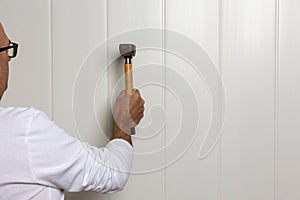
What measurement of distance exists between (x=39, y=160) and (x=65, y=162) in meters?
0.04

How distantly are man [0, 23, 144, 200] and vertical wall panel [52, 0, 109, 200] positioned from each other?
0.66ft

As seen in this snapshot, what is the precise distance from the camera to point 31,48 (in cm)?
100

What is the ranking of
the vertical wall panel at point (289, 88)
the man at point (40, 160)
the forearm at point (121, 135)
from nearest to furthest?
the man at point (40, 160)
the forearm at point (121, 135)
the vertical wall panel at point (289, 88)

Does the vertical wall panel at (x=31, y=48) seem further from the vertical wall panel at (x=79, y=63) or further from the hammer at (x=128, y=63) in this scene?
the hammer at (x=128, y=63)

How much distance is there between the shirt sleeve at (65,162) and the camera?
74cm

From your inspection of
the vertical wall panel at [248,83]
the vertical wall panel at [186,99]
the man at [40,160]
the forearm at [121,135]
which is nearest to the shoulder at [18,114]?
the man at [40,160]

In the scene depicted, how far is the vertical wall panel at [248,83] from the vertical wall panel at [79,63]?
276mm

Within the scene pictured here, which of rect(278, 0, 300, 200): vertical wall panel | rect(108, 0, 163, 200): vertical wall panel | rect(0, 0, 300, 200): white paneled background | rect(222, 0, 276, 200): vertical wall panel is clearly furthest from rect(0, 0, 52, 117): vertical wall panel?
rect(278, 0, 300, 200): vertical wall panel

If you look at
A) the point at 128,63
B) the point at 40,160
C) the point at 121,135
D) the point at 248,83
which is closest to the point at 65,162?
the point at 40,160

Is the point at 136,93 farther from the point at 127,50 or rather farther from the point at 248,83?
the point at 248,83

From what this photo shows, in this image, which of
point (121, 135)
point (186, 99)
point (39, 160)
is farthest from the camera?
point (186, 99)

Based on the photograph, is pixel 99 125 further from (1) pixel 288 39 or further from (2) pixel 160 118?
(1) pixel 288 39

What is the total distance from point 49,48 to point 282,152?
1.85 ft

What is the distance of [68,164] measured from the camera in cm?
76
